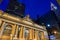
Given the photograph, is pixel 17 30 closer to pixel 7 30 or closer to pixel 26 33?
pixel 7 30

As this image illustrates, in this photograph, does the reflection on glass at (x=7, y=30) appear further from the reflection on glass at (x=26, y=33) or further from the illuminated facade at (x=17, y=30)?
the reflection on glass at (x=26, y=33)

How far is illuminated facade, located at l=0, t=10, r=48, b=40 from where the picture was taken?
4.50 m

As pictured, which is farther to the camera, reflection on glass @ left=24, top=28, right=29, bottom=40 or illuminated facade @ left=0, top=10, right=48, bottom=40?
reflection on glass @ left=24, top=28, right=29, bottom=40

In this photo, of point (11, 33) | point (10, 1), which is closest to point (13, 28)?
point (11, 33)

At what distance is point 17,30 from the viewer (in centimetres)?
494

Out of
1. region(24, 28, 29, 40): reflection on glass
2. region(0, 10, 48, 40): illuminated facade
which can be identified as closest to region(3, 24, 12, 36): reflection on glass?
region(0, 10, 48, 40): illuminated facade

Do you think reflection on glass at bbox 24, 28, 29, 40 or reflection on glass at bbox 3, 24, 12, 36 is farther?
reflection on glass at bbox 24, 28, 29, 40

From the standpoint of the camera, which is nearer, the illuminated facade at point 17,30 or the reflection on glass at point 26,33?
the illuminated facade at point 17,30

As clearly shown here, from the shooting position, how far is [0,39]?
4.09 m

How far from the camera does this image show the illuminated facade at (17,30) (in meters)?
4.50

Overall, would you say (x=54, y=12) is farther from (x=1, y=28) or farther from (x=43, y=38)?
(x=1, y=28)

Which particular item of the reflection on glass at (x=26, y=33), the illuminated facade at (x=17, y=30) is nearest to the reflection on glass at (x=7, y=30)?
the illuminated facade at (x=17, y=30)

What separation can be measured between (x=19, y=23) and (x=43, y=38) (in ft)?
7.20

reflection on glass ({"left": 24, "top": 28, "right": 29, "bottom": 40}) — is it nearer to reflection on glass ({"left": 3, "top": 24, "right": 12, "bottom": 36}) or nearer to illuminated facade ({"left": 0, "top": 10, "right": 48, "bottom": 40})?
illuminated facade ({"left": 0, "top": 10, "right": 48, "bottom": 40})
